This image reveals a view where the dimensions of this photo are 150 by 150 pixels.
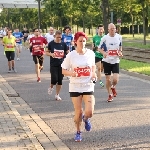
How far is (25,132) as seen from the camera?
26.8 ft

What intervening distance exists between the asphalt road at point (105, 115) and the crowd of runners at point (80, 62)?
12.3 inches

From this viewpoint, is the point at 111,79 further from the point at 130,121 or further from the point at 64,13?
the point at 64,13

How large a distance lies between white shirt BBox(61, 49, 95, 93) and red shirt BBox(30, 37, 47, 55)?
9.16 meters

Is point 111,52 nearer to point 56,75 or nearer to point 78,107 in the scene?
point 56,75

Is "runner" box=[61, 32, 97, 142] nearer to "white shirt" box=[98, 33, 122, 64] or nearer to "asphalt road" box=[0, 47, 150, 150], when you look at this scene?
"asphalt road" box=[0, 47, 150, 150]

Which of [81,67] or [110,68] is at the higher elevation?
[81,67]

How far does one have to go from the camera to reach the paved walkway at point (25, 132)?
7352 millimetres

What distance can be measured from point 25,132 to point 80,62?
61.4 inches

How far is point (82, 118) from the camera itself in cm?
805

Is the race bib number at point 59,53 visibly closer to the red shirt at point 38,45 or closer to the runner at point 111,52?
the runner at point 111,52

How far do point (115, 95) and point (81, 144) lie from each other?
491cm

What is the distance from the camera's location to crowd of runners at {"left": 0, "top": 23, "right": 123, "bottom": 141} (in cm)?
772

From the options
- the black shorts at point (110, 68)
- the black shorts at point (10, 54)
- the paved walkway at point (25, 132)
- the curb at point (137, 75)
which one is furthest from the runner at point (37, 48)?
the paved walkway at point (25, 132)

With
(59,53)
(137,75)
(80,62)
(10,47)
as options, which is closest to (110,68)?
(59,53)
